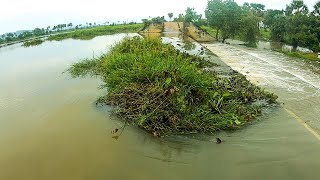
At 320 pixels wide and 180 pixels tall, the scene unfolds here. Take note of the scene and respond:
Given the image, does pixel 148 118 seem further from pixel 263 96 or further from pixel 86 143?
pixel 263 96

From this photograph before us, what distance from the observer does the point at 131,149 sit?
6.10 m

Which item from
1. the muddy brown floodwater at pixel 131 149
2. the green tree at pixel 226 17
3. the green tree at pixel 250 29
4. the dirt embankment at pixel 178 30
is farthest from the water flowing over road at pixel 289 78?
the dirt embankment at pixel 178 30

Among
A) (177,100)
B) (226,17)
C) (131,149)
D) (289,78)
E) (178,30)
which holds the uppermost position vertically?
(226,17)

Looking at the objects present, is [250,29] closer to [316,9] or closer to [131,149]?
[316,9]

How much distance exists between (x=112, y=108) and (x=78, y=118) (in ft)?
3.10

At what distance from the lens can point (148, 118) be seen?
6.84 m

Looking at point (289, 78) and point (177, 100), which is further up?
point (177, 100)

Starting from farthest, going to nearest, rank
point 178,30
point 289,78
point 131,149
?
point 178,30
point 289,78
point 131,149

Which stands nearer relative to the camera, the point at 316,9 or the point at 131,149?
the point at 131,149

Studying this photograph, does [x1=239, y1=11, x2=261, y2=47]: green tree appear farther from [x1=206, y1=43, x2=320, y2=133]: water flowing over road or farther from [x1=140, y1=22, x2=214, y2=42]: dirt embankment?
[x1=206, y1=43, x2=320, y2=133]: water flowing over road

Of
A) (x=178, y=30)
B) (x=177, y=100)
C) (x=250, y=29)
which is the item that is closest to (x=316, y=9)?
(x=250, y=29)

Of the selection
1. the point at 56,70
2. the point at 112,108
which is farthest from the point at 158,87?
the point at 56,70

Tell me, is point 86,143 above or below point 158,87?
below

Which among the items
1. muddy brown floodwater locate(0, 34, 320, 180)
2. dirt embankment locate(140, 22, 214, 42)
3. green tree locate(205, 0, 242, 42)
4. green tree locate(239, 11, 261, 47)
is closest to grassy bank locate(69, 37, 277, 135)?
muddy brown floodwater locate(0, 34, 320, 180)
